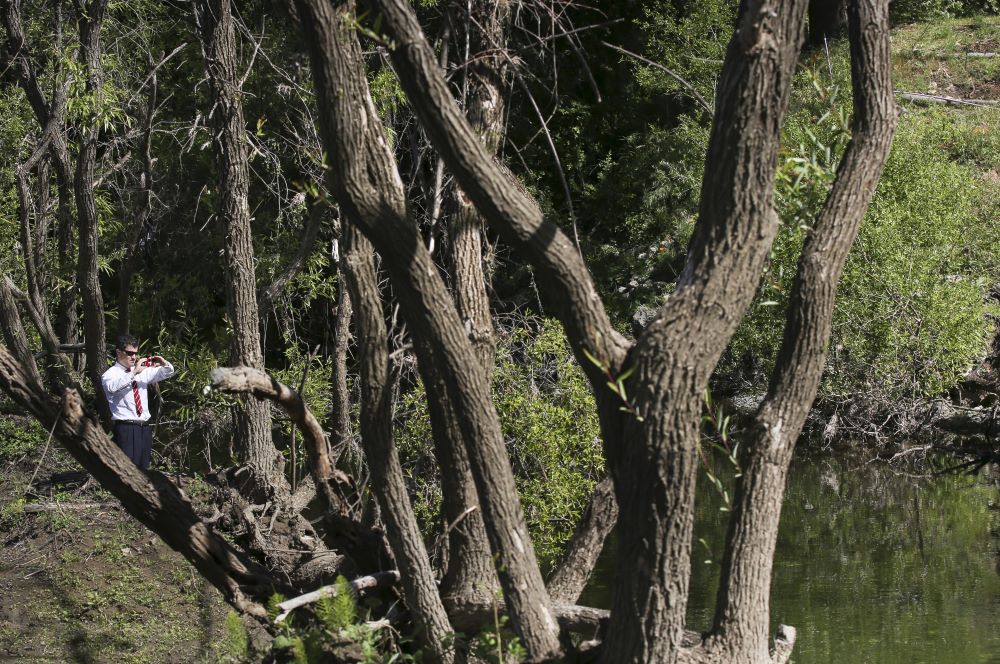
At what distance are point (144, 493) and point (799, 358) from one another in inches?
164

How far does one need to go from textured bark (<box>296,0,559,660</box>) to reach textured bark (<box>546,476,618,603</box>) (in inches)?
62.7

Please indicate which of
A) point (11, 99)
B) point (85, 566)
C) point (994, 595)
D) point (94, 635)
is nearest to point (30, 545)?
point (85, 566)

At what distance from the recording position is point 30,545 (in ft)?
37.3

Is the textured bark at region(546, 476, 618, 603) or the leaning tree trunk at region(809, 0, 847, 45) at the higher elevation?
the leaning tree trunk at region(809, 0, 847, 45)

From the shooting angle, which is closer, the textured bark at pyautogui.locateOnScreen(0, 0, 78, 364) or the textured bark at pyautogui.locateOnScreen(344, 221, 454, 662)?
the textured bark at pyautogui.locateOnScreen(344, 221, 454, 662)

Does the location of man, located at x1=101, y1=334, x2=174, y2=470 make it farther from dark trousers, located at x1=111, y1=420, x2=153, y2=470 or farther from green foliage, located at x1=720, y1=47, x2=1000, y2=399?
green foliage, located at x1=720, y1=47, x2=1000, y2=399

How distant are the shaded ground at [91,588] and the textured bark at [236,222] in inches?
53.9

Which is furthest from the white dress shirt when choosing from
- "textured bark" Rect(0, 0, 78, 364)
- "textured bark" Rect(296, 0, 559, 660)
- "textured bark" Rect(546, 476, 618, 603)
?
"textured bark" Rect(296, 0, 559, 660)

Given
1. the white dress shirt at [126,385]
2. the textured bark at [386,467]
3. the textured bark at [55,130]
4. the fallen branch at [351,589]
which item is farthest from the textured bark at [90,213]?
the textured bark at [386,467]

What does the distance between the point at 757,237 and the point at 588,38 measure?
1664 centimetres

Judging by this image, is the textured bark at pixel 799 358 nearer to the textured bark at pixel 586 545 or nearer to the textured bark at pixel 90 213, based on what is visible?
the textured bark at pixel 586 545

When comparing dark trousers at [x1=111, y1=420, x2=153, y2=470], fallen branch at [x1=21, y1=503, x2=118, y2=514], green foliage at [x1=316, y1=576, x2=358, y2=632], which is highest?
dark trousers at [x1=111, y1=420, x2=153, y2=470]

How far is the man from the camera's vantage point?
10.0 meters

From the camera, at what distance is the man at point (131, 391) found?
1004cm
